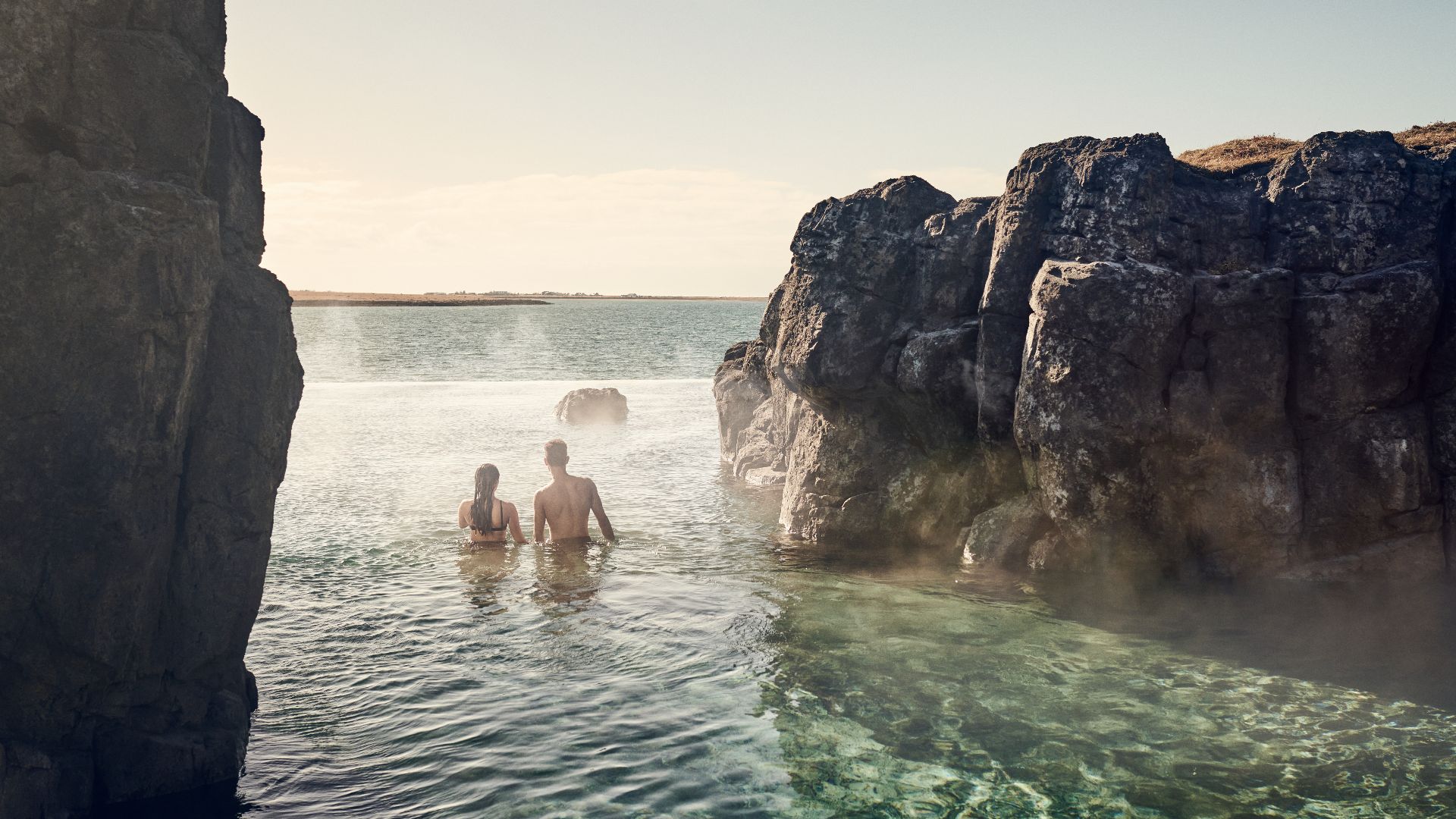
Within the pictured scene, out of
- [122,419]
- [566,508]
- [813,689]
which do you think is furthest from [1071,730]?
[566,508]

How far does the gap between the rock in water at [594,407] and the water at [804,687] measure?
1453 centimetres

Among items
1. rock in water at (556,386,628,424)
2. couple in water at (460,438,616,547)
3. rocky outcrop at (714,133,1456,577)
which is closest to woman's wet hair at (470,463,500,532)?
couple in water at (460,438,616,547)

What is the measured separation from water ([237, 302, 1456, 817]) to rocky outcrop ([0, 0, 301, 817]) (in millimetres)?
1074

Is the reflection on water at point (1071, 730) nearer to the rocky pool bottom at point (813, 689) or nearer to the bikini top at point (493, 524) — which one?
the rocky pool bottom at point (813, 689)

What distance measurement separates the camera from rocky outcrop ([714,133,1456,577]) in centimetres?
1145

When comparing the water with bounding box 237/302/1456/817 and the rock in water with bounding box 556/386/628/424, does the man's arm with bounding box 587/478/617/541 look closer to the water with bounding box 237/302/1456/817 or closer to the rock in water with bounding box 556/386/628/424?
the water with bounding box 237/302/1456/817

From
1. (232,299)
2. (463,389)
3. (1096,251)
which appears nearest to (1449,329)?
(1096,251)

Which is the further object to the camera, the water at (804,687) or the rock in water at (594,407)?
the rock in water at (594,407)

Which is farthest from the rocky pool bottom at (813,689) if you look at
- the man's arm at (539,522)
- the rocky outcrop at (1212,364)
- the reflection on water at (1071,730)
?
the rocky outcrop at (1212,364)

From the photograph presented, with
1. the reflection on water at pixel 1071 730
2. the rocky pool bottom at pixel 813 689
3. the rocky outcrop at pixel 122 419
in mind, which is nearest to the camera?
the rocky outcrop at pixel 122 419

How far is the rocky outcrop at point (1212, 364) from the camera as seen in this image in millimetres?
11453

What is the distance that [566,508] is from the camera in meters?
14.5

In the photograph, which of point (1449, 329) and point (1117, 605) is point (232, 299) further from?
point (1449, 329)

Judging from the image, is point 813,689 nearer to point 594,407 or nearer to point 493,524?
point 493,524
